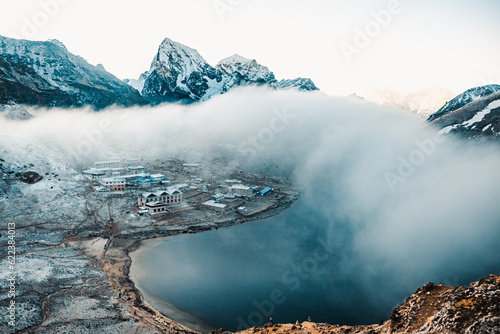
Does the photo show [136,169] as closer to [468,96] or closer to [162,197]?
[162,197]

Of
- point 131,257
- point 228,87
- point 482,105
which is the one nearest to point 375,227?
point 131,257

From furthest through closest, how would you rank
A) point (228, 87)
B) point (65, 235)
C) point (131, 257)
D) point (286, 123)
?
point (228, 87)
point (286, 123)
point (65, 235)
point (131, 257)

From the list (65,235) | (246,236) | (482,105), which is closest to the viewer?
(65,235)

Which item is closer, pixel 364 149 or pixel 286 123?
pixel 364 149

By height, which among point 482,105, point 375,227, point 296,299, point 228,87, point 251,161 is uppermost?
point 228,87

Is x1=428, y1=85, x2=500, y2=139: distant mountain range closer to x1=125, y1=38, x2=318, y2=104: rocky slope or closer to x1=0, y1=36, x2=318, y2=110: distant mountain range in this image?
x1=0, y1=36, x2=318, y2=110: distant mountain range

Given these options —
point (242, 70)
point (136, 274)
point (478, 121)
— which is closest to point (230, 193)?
point (136, 274)

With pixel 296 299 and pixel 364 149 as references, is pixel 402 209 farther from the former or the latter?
pixel 364 149

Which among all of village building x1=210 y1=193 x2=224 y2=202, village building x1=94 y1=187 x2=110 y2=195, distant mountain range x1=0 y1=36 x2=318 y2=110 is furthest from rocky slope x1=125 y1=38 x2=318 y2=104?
village building x1=210 y1=193 x2=224 y2=202
